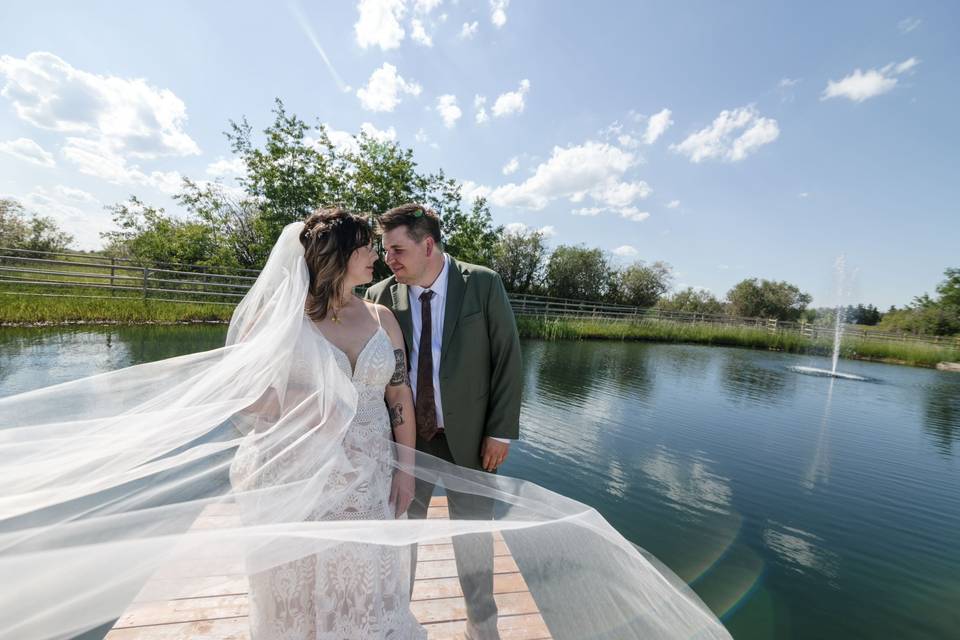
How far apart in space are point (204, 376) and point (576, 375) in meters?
9.96

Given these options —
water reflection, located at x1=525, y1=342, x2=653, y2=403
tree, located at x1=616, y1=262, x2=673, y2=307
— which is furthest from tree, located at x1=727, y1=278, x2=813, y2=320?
water reflection, located at x1=525, y1=342, x2=653, y2=403

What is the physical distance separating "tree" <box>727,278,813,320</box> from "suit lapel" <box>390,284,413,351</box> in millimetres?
44687

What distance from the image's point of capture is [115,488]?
4.00ft

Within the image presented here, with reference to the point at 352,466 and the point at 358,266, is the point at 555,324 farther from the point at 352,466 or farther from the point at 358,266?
the point at 352,466

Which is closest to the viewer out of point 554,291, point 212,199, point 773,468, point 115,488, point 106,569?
point 106,569

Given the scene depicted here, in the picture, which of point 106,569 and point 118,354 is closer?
point 106,569

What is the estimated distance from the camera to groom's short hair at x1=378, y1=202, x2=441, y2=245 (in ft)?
6.54

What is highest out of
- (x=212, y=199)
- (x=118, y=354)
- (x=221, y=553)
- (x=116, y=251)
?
(x=212, y=199)

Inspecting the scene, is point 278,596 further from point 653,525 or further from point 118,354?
point 118,354

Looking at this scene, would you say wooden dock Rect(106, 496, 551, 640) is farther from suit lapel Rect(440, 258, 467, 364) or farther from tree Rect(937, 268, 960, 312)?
tree Rect(937, 268, 960, 312)

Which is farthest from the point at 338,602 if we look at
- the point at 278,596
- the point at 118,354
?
the point at 118,354

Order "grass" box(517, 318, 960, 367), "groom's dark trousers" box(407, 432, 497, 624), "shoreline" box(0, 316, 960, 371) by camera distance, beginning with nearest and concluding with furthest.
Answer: "groom's dark trousers" box(407, 432, 497, 624) < "shoreline" box(0, 316, 960, 371) < "grass" box(517, 318, 960, 367)

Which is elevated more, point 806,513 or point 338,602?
point 338,602

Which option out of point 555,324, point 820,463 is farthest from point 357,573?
point 555,324
